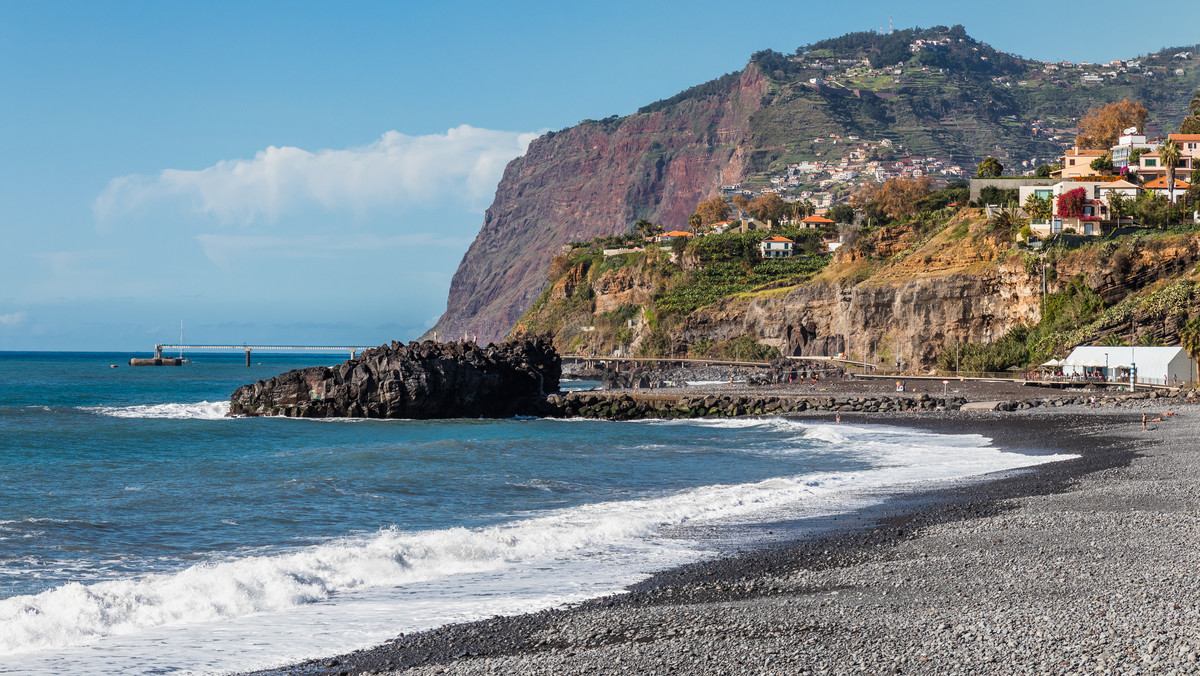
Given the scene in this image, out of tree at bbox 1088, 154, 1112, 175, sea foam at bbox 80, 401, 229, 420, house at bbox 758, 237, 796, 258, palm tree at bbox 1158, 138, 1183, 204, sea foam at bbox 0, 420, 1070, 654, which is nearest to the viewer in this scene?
sea foam at bbox 0, 420, 1070, 654

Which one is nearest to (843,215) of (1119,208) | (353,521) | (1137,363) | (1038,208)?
(1038,208)

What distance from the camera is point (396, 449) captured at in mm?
26875

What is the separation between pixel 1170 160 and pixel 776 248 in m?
42.7

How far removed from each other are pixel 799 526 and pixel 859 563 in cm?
305

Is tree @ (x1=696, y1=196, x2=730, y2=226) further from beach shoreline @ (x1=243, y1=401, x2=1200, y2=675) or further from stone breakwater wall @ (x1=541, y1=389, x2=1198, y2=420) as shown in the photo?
beach shoreline @ (x1=243, y1=401, x2=1200, y2=675)

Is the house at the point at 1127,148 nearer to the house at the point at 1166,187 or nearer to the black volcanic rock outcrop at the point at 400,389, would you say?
the house at the point at 1166,187

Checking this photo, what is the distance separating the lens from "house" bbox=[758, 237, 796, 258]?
10181 cm

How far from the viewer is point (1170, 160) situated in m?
64.9

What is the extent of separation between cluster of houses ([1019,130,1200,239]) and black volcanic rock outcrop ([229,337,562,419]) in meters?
→ 36.8

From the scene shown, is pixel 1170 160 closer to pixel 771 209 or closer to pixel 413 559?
pixel 771 209

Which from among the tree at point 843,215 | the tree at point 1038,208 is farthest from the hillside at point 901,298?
the tree at point 843,215

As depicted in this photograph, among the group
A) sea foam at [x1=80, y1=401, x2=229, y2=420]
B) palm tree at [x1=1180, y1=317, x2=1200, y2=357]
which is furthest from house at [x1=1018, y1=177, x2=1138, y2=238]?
sea foam at [x1=80, y1=401, x2=229, y2=420]

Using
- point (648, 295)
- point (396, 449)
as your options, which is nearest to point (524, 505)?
point (396, 449)

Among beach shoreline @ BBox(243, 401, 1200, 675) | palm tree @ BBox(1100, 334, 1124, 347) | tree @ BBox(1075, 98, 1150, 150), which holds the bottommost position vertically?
beach shoreline @ BBox(243, 401, 1200, 675)
